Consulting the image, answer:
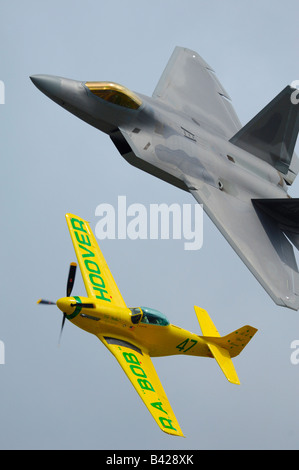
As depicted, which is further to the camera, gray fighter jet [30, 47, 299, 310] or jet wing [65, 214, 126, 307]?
jet wing [65, 214, 126, 307]

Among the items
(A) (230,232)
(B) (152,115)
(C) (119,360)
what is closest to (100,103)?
(B) (152,115)

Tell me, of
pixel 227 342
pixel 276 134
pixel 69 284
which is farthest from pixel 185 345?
pixel 276 134

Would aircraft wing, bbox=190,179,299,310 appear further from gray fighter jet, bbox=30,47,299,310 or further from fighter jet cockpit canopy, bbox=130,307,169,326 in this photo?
fighter jet cockpit canopy, bbox=130,307,169,326

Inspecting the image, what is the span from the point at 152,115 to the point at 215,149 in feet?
9.91

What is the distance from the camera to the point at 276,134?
32000 mm

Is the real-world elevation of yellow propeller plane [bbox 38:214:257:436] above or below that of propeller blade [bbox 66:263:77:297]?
below

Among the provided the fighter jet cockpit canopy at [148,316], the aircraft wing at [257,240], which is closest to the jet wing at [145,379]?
the fighter jet cockpit canopy at [148,316]

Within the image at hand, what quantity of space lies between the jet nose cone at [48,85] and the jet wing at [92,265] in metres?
5.13

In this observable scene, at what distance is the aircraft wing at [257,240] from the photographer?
26.8m

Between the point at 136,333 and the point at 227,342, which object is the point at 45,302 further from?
the point at 227,342

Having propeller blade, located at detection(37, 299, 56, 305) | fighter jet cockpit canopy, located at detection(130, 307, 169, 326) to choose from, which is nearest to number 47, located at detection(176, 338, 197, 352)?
fighter jet cockpit canopy, located at detection(130, 307, 169, 326)

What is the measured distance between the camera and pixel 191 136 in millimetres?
28812

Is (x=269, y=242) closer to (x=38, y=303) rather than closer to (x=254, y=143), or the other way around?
(x=254, y=143)

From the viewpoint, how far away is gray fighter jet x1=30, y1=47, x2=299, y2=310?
2675cm
